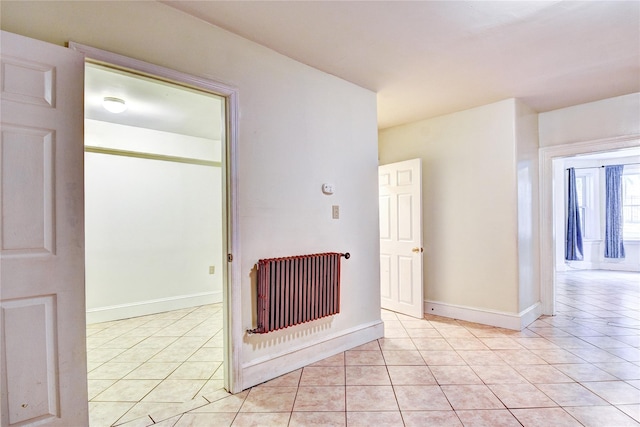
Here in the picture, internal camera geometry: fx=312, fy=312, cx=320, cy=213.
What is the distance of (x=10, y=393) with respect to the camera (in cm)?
135

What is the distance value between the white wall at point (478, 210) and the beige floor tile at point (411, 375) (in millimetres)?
1520

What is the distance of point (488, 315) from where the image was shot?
3.48 m

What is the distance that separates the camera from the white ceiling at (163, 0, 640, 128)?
1.88 metres

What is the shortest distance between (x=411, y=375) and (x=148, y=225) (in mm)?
3664

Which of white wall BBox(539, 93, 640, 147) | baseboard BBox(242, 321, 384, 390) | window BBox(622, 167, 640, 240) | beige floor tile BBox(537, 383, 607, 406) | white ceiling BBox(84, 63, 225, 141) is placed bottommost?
beige floor tile BBox(537, 383, 607, 406)

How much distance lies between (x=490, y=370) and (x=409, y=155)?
2.68 metres

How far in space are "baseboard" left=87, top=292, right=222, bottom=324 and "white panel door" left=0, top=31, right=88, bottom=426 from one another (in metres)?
2.71

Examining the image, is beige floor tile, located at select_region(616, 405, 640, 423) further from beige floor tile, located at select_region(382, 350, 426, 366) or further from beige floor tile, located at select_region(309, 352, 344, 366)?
beige floor tile, located at select_region(309, 352, 344, 366)

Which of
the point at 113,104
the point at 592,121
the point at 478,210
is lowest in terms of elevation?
the point at 478,210

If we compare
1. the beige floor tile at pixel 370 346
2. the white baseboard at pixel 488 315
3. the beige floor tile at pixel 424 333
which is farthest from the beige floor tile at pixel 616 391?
the beige floor tile at pixel 370 346

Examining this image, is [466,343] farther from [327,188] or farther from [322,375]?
[327,188]

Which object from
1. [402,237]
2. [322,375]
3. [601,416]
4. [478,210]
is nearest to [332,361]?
[322,375]

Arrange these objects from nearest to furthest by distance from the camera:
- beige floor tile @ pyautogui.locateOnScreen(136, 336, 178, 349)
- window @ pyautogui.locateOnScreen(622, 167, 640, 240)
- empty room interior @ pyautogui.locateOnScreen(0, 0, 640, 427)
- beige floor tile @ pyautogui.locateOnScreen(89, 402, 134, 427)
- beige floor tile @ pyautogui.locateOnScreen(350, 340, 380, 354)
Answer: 1. empty room interior @ pyautogui.locateOnScreen(0, 0, 640, 427)
2. beige floor tile @ pyautogui.locateOnScreen(89, 402, 134, 427)
3. beige floor tile @ pyautogui.locateOnScreen(350, 340, 380, 354)
4. beige floor tile @ pyautogui.locateOnScreen(136, 336, 178, 349)
5. window @ pyautogui.locateOnScreen(622, 167, 640, 240)

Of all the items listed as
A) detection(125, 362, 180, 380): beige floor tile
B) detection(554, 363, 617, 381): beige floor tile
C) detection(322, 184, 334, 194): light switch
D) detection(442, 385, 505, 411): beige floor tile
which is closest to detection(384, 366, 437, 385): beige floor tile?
detection(442, 385, 505, 411): beige floor tile
